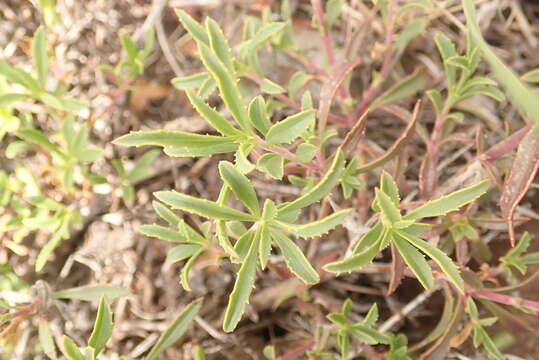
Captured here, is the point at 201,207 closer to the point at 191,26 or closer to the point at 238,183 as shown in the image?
the point at 238,183

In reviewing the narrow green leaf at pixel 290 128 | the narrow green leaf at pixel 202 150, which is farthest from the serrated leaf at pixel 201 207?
the narrow green leaf at pixel 290 128

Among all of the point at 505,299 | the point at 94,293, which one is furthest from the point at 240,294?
the point at 505,299

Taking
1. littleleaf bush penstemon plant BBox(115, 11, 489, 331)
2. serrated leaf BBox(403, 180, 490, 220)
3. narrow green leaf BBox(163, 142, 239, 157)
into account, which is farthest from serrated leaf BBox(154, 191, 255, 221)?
serrated leaf BBox(403, 180, 490, 220)

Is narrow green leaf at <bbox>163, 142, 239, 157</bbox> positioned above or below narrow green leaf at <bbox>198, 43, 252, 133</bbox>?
below

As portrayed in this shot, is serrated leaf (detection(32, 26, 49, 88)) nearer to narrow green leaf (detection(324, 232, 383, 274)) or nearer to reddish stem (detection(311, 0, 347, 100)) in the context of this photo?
reddish stem (detection(311, 0, 347, 100))

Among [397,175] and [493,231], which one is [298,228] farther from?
[493,231]

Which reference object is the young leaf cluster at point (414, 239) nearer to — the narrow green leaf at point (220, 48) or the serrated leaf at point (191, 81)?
the narrow green leaf at point (220, 48)

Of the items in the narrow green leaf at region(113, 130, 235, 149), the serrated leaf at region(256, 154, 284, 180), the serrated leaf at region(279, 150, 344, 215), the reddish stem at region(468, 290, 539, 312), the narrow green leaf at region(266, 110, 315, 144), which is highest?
the narrow green leaf at region(266, 110, 315, 144)
